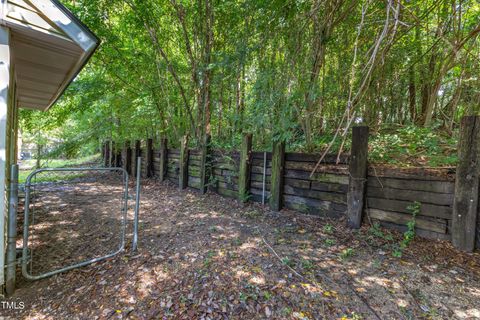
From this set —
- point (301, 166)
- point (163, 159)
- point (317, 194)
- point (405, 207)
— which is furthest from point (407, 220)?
point (163, 159)

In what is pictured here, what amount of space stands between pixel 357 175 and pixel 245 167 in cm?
212

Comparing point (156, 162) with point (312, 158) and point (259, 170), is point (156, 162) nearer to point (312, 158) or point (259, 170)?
point (259, 170)

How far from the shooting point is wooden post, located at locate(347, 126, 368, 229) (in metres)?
3.03

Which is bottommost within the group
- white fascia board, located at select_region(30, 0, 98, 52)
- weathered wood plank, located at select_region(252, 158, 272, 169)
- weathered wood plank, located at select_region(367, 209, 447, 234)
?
weathered wood plank, located at select_region(367, 209, 447, 234)

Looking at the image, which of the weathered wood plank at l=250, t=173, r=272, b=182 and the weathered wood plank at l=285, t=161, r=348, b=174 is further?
the weathered wood plank at l=250, t=173, r=272, b=182

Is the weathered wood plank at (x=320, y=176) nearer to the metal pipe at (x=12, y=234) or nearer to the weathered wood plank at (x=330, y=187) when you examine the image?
the weathered wood plank at (x=330, y=187)

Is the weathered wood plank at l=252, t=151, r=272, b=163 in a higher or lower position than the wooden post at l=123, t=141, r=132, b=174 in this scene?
higher

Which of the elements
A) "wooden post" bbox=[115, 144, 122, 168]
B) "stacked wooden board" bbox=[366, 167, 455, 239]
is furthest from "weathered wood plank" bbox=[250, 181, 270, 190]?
"wooden post" bbox=[115, 144, 122, 168]

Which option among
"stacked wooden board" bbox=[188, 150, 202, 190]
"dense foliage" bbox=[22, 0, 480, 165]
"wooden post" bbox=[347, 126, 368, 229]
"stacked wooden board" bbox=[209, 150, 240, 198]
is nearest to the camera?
"wooden post" bbox=[347, 126, 368, 229]

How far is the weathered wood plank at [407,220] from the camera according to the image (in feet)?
8.35

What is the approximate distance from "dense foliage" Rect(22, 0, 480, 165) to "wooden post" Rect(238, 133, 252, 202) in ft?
1.32

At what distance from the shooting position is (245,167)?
4547 mm

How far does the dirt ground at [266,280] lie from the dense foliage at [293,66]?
1369mm

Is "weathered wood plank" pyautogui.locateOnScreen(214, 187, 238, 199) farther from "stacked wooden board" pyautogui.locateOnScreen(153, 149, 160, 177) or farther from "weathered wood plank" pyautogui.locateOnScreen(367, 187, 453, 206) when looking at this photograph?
"stacked wooden board" pyautogui.locateOnScreen(153, 149, 160, 177)
